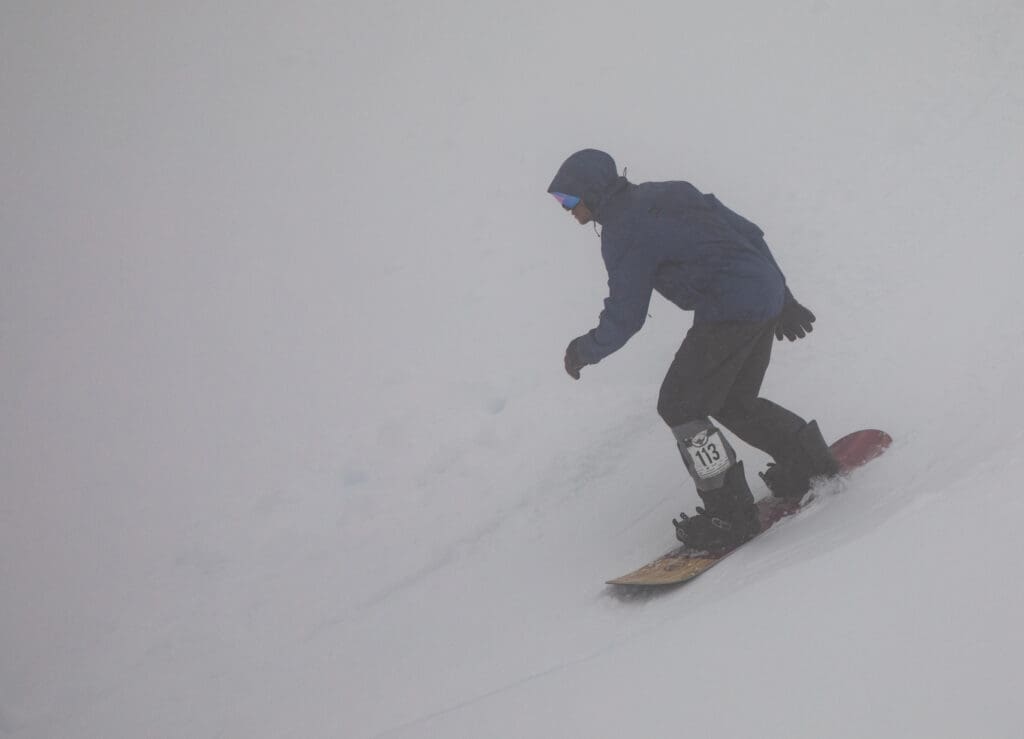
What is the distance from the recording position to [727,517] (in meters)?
3.01

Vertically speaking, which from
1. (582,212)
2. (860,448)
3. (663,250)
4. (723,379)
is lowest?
(860,448)

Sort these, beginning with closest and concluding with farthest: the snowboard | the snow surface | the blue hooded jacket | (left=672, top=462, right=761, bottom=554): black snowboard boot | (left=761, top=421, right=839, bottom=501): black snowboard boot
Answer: the snow surface, the blue hooded jacket, the snowboard, (left=672, top=462, right=761, bottom=554): black snowboard boot, (left=761, top=421, right=839, bottom=501): black snowboard boot

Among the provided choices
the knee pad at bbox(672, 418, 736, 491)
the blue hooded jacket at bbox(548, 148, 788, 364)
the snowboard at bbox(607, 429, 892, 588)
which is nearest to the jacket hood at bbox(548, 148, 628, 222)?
the blue hooded jacket at bbox(548, 148, 788, 364)

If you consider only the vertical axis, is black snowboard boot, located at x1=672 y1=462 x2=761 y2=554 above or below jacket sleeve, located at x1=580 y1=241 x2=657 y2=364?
below

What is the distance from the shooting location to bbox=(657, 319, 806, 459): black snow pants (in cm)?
281

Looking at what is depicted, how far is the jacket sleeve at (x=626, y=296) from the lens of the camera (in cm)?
272

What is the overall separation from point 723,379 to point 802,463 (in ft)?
1.78

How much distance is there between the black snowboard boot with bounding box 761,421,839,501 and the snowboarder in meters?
0.02

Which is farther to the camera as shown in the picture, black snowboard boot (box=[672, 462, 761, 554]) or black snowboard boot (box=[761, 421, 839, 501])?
black snowboard boot (box=[761, 421, 839, 501])

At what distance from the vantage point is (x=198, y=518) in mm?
4508

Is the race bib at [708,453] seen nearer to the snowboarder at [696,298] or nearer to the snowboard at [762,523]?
the snowboarder at [696,298]

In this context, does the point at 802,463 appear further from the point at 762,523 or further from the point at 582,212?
the point at 582,212

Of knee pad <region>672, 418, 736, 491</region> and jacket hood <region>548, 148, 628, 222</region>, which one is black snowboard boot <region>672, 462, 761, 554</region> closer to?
knee pad <region>672, 418, 736, 491</region>

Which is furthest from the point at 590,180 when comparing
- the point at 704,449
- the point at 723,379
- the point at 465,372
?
the point at 465,372
